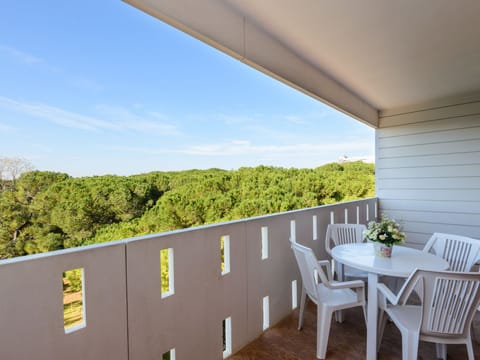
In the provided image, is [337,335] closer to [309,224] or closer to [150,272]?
[309,224]

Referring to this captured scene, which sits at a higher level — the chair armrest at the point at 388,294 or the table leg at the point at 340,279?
the chair armrest at the point at 388,294

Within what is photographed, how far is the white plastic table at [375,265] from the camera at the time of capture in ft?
6.23

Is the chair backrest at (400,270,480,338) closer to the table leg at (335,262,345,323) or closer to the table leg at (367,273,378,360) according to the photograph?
the table leg at (367,273,378,360)

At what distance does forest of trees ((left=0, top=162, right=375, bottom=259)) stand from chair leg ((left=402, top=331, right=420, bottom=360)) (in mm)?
5311

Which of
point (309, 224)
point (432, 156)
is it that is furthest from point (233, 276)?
point (432, 156)

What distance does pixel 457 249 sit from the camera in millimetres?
2539

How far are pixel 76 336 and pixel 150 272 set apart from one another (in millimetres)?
429

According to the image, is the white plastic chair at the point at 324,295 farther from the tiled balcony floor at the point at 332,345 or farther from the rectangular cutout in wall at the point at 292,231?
the rectangular cutout in wall at the point at 292,231

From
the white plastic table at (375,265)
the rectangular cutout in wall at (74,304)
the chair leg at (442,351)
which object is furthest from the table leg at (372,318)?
the rectangular cutout in wall at (74,304)

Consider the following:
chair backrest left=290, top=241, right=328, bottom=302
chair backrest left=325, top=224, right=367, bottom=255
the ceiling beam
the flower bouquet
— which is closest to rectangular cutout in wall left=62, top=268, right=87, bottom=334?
chair backrest left=290, top=241, right=328, bottom=302

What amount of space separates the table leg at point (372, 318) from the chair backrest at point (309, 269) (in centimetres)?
35

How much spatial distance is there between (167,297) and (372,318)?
1476mm

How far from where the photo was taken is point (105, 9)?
7309 millimetres

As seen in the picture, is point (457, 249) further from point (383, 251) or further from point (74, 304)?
point (74, 304)
